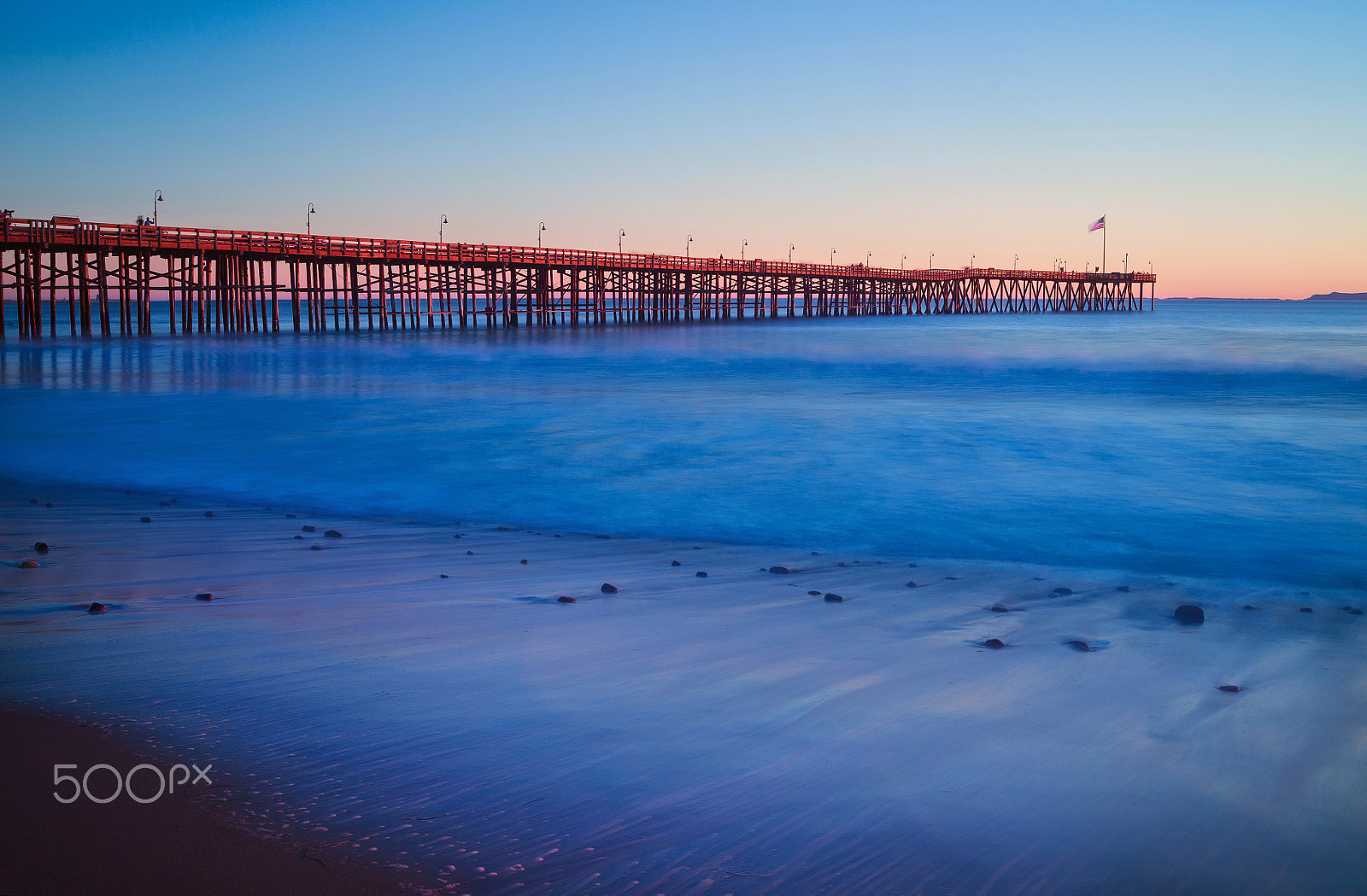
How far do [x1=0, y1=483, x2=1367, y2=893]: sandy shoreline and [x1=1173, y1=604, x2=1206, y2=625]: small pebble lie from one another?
0.35 feet

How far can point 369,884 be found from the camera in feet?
7.11

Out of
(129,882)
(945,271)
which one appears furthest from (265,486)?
(945,271)

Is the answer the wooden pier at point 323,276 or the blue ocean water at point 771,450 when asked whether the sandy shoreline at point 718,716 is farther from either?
the wooden pier at point 323,276

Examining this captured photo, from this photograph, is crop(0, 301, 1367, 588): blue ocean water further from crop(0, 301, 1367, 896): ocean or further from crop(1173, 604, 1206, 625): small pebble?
crop(1173, 604, 1206, 625): small pebble

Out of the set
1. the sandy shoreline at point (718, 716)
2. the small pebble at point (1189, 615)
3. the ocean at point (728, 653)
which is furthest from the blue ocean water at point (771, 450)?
the sandy shoreline at point (718, 716)

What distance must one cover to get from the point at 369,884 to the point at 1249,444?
494 inches

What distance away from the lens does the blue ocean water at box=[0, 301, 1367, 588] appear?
7.41 metres

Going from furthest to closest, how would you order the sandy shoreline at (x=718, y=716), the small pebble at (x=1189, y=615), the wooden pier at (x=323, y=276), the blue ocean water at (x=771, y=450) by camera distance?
the wooden pier at (x=323, y=276) < the blue ocean water at (x=771, y=450) < the small pebble at (x=1189, y=615) < the sandy shoreline at (x=718, y=716)

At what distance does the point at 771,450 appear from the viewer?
36.8 feet

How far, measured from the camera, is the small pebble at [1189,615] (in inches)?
190

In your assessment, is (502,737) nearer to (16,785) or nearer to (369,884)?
(369,884)

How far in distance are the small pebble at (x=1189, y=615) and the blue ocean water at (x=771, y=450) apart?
136cm

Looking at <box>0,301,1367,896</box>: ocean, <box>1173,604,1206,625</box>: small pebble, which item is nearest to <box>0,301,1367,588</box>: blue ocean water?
<box>0,301,1367,896</box>: ocean

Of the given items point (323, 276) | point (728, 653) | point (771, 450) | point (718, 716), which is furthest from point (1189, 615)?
point (323, 276)
